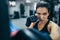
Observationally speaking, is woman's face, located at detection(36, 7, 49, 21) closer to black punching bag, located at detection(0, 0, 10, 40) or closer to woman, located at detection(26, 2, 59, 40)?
woman, located at detection(26, 2, 59, 40)

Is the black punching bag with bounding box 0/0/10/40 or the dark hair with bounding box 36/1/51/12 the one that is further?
the dark hair with bounding box 36/1/51/12

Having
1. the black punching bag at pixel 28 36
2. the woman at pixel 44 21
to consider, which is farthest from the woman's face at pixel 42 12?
the black punching bag at pixel 28 36

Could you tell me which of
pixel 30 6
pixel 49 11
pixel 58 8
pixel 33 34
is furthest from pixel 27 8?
pixel 33 34

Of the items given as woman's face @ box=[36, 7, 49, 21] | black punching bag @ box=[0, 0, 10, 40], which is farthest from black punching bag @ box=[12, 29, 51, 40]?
woman's face @ box=[36, 7, 49, 21]

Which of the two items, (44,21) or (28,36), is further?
(44,21)

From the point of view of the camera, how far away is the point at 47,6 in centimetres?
72

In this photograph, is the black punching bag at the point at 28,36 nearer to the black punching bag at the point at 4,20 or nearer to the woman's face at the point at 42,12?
the black punching bag at the point at 4,20

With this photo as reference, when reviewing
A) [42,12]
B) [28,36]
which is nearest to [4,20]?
[28,36]

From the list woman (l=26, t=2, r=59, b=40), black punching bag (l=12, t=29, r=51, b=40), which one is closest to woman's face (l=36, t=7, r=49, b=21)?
woman (l=26, t=2, r=59, b=40)

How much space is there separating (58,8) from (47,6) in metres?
0.20

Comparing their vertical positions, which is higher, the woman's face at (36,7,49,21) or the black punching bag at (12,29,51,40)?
the woman's face at (36,7,49,21)

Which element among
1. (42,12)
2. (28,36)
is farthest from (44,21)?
(28,36)

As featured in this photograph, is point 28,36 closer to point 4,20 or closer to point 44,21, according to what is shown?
point 4,20

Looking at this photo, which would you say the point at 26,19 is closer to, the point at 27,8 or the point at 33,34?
the point at 27,8
